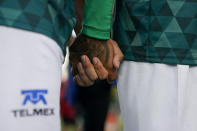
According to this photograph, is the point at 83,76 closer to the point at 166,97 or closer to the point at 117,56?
the point at 117,56

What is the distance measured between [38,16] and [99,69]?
432 millimetres

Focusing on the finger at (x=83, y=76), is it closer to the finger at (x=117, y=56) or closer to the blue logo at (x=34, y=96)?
the finger at (x=117, y=56)

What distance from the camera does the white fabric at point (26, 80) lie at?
1104 mm

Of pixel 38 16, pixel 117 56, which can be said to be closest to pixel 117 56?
pixel 117 56

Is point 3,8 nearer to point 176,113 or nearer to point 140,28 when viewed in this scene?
point 140,28

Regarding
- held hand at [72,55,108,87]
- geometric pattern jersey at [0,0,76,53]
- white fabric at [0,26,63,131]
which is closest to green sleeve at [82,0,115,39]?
held hand at [72,55,108,87]

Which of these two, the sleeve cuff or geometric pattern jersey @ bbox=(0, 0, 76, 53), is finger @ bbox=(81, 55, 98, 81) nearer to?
the sleeve cuff

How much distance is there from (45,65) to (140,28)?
0.44 m

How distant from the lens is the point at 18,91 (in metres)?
1.11

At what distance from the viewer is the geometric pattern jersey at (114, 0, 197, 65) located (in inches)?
55.1

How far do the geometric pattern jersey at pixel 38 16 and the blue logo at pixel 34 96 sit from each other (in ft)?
0.52

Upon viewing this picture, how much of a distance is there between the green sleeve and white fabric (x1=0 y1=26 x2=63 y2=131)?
32 centimetres

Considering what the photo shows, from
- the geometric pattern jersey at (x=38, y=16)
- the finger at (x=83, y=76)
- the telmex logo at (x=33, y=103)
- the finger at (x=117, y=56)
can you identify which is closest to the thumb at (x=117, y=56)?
the finger at (x=117, y=56)

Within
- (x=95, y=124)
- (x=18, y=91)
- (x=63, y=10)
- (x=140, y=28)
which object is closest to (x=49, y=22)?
(x=63, y=10)
